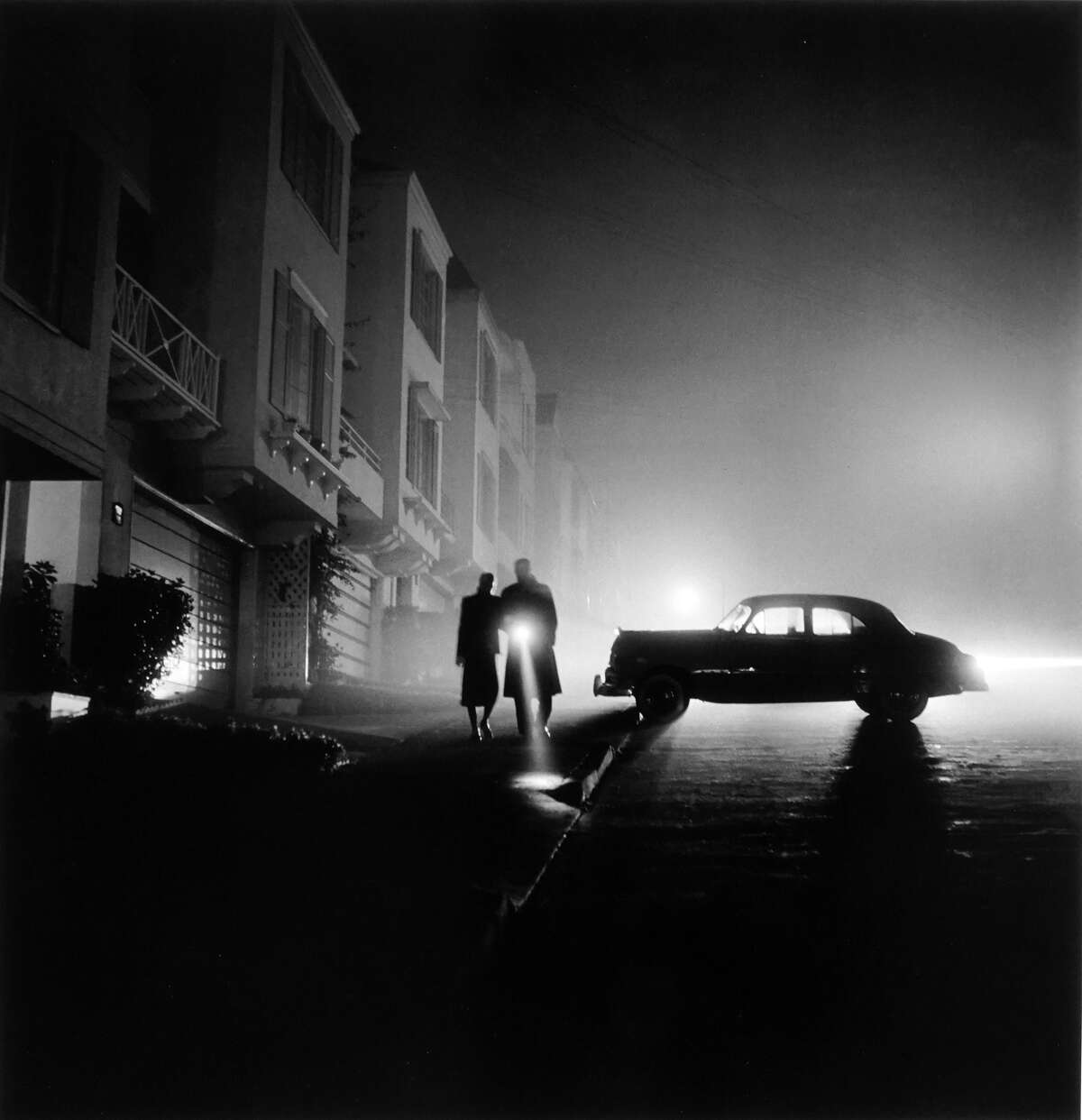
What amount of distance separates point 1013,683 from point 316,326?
1708 cm

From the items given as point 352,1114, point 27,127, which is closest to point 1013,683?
point 27,127

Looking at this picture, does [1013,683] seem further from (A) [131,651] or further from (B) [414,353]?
(A) [131,651]

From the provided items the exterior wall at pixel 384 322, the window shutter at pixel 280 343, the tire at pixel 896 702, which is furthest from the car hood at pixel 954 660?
the exterior wall at pixel 384 322

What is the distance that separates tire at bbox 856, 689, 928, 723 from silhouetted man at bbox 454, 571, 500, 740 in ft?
19.4

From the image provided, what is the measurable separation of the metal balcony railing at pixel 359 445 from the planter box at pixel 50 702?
10.5 meters

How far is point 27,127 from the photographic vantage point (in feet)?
37.0

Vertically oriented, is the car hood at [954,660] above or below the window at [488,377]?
below

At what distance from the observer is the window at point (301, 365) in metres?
18.5

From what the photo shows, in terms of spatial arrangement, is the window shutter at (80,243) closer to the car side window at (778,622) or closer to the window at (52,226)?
the window at (52,226)

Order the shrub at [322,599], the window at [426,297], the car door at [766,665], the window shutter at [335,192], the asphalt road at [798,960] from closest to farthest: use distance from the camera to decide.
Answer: the asphalt road at [798,960]
the car door at [766,665]
the window shutter at [335,192]
the shrub at [322,599]
the window at [426,297]

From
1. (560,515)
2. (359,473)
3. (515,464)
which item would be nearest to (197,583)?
(359,473)

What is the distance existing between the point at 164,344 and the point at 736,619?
27.6ft

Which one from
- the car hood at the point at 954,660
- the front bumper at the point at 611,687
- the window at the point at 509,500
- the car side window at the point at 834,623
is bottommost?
the front bumper at the point at 611,687

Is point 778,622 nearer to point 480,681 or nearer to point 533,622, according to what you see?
point 533,622
